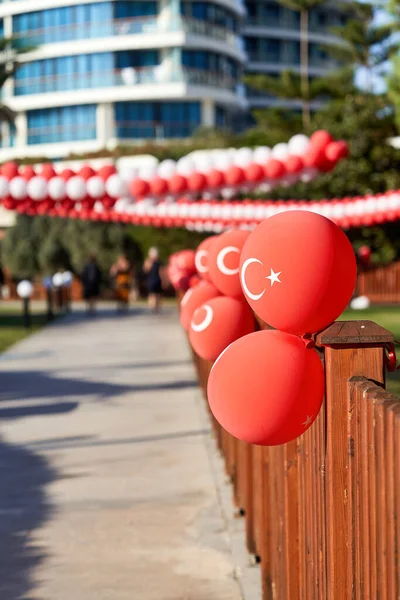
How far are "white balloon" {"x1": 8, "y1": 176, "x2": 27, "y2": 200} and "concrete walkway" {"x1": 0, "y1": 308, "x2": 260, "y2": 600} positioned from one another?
2459 millimetres

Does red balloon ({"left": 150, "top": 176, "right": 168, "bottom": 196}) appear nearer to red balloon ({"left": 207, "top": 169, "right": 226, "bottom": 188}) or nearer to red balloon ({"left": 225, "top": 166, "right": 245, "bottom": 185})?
red balloon ({"left": 207, "top": 169, "right": 226, "bottom": 188})

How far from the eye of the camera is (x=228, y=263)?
550 centimetres

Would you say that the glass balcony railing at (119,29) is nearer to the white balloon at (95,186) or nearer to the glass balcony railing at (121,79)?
the glass balcony railing at (121,79)

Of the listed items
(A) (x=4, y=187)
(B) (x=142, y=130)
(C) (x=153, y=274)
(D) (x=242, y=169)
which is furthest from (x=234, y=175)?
(B) (x=142, y=130)

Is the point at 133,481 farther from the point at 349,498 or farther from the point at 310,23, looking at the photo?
the point at 310,23

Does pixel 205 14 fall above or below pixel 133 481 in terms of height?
above

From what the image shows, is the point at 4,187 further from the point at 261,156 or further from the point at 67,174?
the point at 261,156

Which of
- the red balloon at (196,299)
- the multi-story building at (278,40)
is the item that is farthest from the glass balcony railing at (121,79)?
the red balloon at (196,299)

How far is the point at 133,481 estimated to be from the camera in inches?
316

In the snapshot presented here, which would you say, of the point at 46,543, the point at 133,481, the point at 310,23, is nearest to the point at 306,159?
the point at 133,481

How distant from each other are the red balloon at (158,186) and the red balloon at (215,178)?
70 cm

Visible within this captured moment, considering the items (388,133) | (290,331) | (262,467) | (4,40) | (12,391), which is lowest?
(12,391)

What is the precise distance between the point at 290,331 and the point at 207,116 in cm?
7072

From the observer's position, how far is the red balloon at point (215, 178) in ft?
51.6
